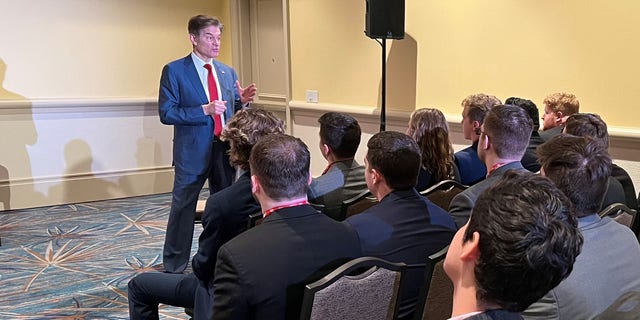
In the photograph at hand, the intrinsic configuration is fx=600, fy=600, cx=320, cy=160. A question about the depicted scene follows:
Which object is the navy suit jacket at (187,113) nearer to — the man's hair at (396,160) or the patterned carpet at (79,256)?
the patterned carpet at (79,256)

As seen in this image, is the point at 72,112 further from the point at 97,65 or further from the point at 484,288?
the point at 484,288

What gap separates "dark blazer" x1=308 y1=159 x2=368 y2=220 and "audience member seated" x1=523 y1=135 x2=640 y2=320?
104cm

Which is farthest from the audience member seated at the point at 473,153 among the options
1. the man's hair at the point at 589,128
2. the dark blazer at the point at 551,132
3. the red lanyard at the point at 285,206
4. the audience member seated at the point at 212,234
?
the red lanyard at the point at 285,206

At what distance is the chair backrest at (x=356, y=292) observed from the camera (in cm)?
149

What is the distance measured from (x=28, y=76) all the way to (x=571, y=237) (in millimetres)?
5633

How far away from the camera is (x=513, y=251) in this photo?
103cm

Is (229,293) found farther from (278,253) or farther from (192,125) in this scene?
(192,125)

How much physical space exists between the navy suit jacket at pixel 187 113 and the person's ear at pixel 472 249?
2773mm

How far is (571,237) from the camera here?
42.2 inches

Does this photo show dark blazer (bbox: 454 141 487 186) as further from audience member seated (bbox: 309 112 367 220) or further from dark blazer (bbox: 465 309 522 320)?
dark blazer (bbox: 465 309 522 320)

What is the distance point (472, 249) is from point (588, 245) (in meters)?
0.62

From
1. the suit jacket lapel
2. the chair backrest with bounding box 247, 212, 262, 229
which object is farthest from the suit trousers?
the chair backrest with bounding box 247, 212, 262, 229

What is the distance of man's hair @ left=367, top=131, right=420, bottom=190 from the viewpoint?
206cm

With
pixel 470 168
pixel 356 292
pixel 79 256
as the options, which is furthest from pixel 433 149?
pixel 79 256
